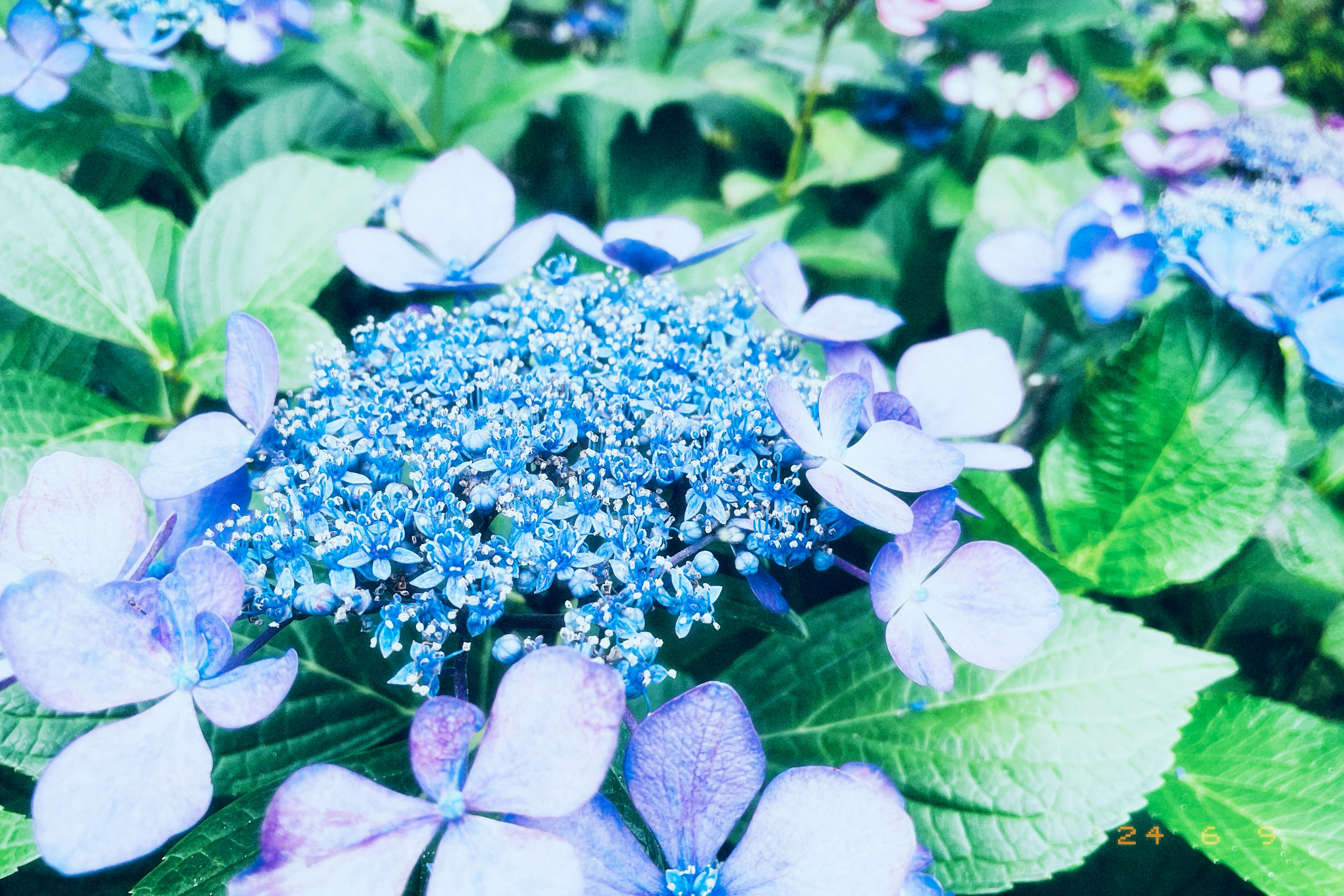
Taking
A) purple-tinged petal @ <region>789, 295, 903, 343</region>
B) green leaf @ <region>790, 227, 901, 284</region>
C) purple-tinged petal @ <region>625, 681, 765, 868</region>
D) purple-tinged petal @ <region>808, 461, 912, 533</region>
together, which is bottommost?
green leaf @ <region>790, 227, 901, 284</region>

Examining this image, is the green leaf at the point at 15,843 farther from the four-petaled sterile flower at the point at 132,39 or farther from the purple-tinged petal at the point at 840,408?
the four-petaled sterile flower at the point at 132,39

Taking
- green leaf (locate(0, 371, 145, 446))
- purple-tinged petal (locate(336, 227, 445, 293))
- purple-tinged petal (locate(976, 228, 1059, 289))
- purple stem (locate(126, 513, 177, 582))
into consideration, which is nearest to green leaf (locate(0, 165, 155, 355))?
green leaf (locate(0, 371, 145, 446))

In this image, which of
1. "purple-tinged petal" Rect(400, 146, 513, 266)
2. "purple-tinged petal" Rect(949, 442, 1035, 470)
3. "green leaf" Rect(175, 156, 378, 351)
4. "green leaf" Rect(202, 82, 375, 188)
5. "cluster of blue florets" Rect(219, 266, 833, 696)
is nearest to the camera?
"cluster of blue florets" Rect(219, 266, 833, 696)

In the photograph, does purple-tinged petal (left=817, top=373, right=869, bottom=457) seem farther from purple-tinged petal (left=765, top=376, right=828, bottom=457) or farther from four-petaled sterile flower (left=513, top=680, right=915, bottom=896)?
four-petaled sterile flower (left=513, top=680, right=915, bottom=896)

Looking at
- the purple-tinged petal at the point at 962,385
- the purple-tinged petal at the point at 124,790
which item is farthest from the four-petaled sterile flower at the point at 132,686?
the purple-tinged petal at the point at 962,385

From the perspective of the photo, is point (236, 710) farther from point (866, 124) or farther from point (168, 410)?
point (866, 124)

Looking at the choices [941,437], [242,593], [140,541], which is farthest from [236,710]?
[941,437]

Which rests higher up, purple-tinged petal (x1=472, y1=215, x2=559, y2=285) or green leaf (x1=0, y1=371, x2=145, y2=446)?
purple-tinged petal (x1=472, y1=215, x2=559, y2=285)
